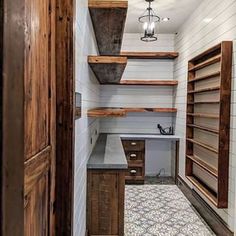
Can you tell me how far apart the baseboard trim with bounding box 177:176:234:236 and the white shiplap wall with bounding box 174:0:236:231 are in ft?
0.25

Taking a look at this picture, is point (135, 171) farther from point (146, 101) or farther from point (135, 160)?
point (146, 101)

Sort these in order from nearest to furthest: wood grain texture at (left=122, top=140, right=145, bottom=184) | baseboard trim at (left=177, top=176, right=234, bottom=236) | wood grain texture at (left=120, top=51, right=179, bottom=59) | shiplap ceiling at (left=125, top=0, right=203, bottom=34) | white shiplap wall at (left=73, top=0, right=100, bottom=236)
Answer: white shiplap wall at (left=73, top=0, right=100, bottom=236) < baseboard trim at (left=177, top=176, right=234, bottom=236) < shiplap ceiling at (left=125, top=0, right=203, bottom=34) < wood grain texture at (left=122, top=140, right=145, bottom=184) < wood grain texture at (left=120, top=51, right=179, bottom=59)

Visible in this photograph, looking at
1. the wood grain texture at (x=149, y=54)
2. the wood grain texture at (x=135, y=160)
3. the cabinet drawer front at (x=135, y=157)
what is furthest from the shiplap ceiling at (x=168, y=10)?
the cabinet drawer front at (x=135, y=157)

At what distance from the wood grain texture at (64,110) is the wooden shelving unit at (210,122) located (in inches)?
79.7

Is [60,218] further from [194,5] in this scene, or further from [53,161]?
[194,5]

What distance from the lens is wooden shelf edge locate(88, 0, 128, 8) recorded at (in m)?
2.24

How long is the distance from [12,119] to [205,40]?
3781mm

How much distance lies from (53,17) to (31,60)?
51 centimetres

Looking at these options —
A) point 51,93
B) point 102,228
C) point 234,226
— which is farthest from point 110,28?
point 234,226

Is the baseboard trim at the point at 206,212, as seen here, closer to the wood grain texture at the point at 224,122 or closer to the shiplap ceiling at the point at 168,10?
the wood grain texture at the point at 224,122

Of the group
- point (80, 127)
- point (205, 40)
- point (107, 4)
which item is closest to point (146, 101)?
point (205, 40)

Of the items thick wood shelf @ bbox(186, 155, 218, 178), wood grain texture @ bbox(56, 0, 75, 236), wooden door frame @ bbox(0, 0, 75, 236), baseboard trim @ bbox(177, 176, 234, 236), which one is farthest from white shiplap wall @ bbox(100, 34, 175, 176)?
wooden door frame @ bbox(0, 0, 75, 236)

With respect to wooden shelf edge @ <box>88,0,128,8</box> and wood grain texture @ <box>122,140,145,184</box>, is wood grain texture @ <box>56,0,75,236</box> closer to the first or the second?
wooden shelf edge @ <box>88,0,128,8</box>

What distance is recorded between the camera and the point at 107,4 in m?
2.27
